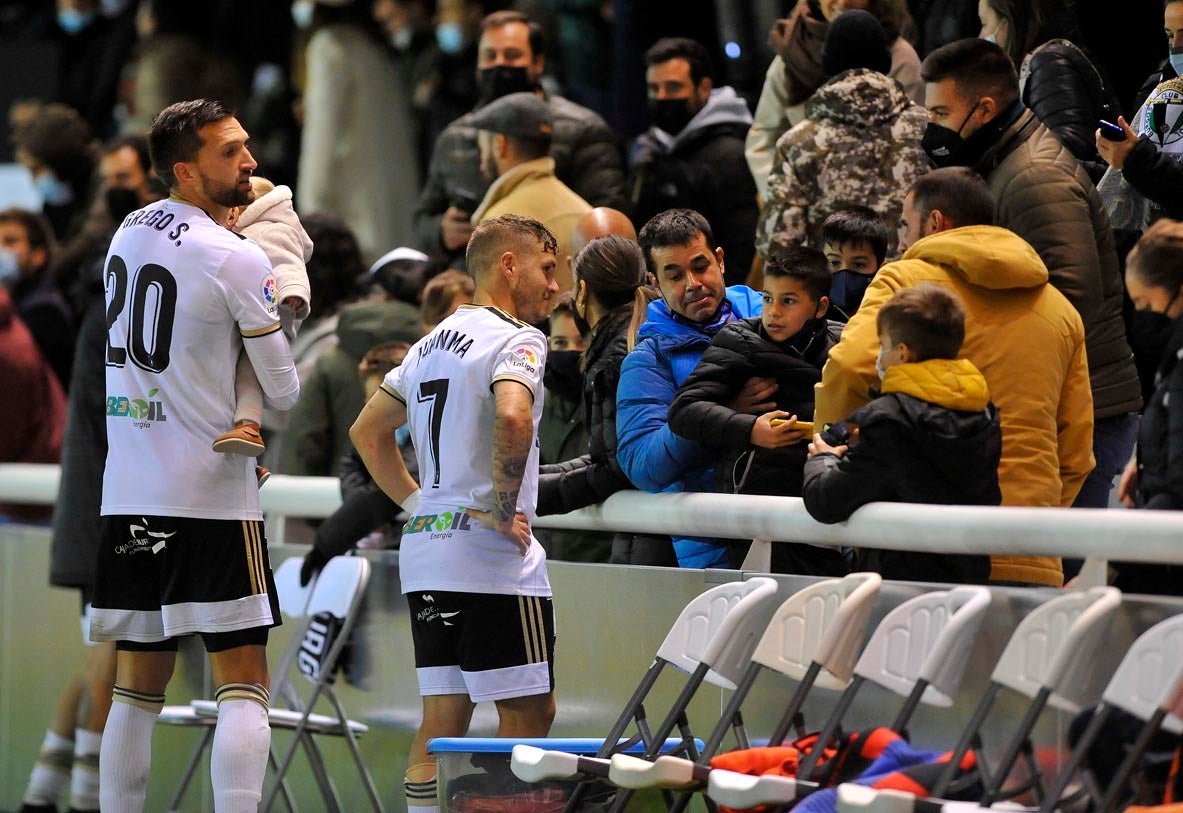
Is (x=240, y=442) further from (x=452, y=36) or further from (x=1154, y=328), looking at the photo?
(x=452, y=36)

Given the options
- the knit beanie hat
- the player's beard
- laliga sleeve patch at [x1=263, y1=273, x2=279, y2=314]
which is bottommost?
laliga sleeve patch at [x1=263, y1=273, x2=279, y2=314]

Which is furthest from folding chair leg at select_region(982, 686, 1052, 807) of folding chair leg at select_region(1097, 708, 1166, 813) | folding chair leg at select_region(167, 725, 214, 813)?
folding chair leg at select_region(167, 725, 214, 813)

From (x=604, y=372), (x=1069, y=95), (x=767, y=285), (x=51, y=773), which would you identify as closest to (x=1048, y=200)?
(x=1069, y=95)

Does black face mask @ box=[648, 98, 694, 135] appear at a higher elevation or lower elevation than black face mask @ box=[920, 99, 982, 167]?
higher

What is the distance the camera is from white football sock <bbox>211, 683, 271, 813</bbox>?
4695mm

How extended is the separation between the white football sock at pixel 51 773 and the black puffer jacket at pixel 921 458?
142 inches

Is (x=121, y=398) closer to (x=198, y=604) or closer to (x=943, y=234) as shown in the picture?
(x=198, y=604)

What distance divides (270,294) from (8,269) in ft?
14.8

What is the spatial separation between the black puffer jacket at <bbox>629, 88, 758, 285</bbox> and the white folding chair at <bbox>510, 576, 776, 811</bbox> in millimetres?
2141

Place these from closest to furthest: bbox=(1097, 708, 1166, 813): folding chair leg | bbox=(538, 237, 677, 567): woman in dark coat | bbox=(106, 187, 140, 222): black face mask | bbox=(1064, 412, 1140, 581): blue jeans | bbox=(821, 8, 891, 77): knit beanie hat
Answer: bbox=(1097, 708, 1166, 813): folding chair leg → bbox=(1064, 412, 1140, 581): blue jeans → bbox=(538, 237, 677, 567): woman in dark coat → bbox=(821, 8, 891, 77): knit beanie hat → bbox=(106, 187, 140, 222): black face mask

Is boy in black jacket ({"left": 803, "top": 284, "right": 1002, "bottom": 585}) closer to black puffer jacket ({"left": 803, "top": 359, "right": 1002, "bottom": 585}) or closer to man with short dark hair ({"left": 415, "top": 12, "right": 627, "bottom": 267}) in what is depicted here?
black puffer jacket ({"left": 803, "top": 359, "right": 1002, "bottom": 585})

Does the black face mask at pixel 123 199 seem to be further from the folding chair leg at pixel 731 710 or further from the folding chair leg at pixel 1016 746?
the folding chair leg at pixel 1016 746

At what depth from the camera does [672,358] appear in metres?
5.29

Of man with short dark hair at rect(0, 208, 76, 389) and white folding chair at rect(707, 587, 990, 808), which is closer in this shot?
white folding chair at rect(707, 587, 990, 808)
